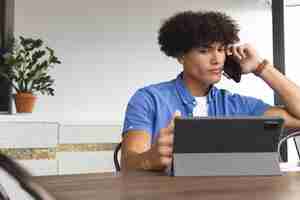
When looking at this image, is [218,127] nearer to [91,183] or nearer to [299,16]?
[91,183]

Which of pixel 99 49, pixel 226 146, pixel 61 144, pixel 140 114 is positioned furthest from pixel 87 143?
pixel 226 146

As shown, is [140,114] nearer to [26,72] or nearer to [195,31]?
[195,31]

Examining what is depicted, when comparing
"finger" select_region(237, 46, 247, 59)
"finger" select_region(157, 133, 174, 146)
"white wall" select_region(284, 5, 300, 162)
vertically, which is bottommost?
"finger" select_region(157, 133, 174, 146)

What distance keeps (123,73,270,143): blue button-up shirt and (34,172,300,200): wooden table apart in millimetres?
519

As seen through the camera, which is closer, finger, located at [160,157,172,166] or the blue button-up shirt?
finger, located at [160,157,172,166]

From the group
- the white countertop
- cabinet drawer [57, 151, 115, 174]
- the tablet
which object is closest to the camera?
the tablet

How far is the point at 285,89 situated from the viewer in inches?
72.5

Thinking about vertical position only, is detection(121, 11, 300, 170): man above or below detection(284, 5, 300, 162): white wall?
below

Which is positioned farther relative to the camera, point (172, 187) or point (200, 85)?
point (200, 85)

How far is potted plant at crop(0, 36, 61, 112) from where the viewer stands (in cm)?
328

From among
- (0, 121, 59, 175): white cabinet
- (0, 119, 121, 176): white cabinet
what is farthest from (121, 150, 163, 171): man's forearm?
(0, 121, 59, 175): white cabinet

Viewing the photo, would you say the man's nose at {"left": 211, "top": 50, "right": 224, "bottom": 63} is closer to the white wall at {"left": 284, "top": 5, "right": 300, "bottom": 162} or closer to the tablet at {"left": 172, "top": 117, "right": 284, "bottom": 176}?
the tablet at {"left": 172, "top": 117, "right": 284, "bottom": 176}

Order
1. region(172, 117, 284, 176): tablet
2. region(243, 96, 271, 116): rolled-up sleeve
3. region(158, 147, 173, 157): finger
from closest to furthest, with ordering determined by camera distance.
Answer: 1. region(172, 117, 284, 176): tablet
2. region(158, 147, 173, 157): finger
3. region(243, 96, 271, 116): rolled-up sleeve

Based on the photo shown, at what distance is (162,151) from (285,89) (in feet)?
2.74
